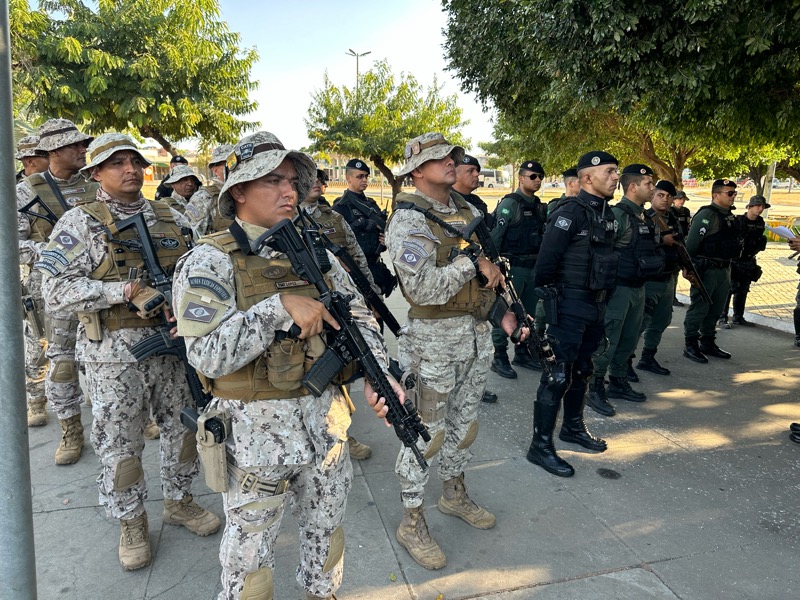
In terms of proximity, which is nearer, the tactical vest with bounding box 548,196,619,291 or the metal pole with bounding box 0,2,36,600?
the metal pole with bounding box 0,2,36,600

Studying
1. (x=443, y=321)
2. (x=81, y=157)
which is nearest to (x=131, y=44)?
(x=81, y=157)

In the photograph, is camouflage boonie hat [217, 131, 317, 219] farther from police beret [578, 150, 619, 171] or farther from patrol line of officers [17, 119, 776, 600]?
police beret [578, 150, 619, 171]

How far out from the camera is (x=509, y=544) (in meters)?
2.96

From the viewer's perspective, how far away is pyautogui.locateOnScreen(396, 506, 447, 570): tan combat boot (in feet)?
9.09

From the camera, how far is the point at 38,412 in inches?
176

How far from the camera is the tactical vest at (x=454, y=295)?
9.61 ft

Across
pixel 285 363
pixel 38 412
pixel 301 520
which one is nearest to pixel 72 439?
pixel 38 412

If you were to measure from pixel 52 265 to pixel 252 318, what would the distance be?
→ 4.92ft

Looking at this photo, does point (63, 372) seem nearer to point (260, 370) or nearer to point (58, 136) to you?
point (58, 136)

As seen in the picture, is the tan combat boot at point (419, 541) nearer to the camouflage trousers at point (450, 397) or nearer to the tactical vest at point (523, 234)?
the camouflage trousers at point (450, 397)

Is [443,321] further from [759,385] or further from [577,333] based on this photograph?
[759,385]

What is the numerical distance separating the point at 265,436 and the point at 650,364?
5.22 meters

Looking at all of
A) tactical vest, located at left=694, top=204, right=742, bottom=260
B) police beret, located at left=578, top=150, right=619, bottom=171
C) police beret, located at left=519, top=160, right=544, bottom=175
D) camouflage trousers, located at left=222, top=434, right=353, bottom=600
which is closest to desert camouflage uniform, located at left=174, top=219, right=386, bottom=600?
camouflage trousers, located at left=222, top=434, right=353, bottom=600

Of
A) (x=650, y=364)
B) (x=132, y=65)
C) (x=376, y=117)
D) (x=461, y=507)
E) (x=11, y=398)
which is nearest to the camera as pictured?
(x=11, y=398)
